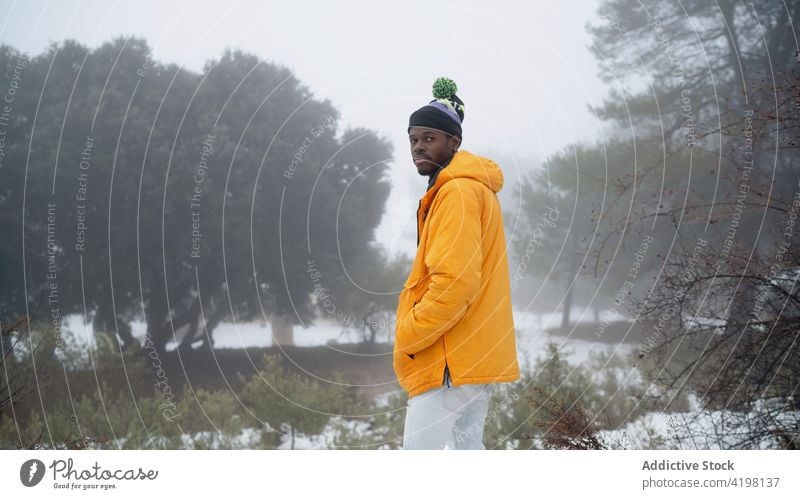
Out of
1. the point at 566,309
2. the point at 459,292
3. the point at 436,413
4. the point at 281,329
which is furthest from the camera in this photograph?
→ the point at 566,309

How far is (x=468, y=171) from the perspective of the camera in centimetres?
315

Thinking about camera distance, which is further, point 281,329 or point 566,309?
point 566,309

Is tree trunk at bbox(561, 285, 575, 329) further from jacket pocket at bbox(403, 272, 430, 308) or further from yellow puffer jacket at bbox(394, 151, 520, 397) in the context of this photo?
jacket pocket at bbox(403, 272, 430, 308)

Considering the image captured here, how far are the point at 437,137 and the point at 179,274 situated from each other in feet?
12.8

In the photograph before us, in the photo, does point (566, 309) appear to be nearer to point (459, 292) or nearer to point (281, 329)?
point (281, 329)

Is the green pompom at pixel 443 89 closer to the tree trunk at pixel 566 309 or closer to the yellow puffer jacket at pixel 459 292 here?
the yellow puffer jacket at pixel 459 292

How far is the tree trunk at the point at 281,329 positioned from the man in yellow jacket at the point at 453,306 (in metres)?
3.57

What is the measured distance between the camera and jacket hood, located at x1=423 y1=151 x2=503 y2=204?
315 cm

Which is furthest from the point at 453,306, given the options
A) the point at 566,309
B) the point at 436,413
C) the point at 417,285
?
the point at 566,309

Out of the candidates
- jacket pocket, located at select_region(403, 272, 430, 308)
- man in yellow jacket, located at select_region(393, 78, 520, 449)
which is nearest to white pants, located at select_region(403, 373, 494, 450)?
man in yellow jacket, located at select_region(393, 78, 520, 449)

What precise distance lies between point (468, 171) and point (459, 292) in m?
0.56

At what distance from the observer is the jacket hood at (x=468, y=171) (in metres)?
3.15

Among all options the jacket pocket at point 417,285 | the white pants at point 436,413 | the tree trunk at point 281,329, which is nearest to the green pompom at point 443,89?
the jacket pocket at point 417,285
